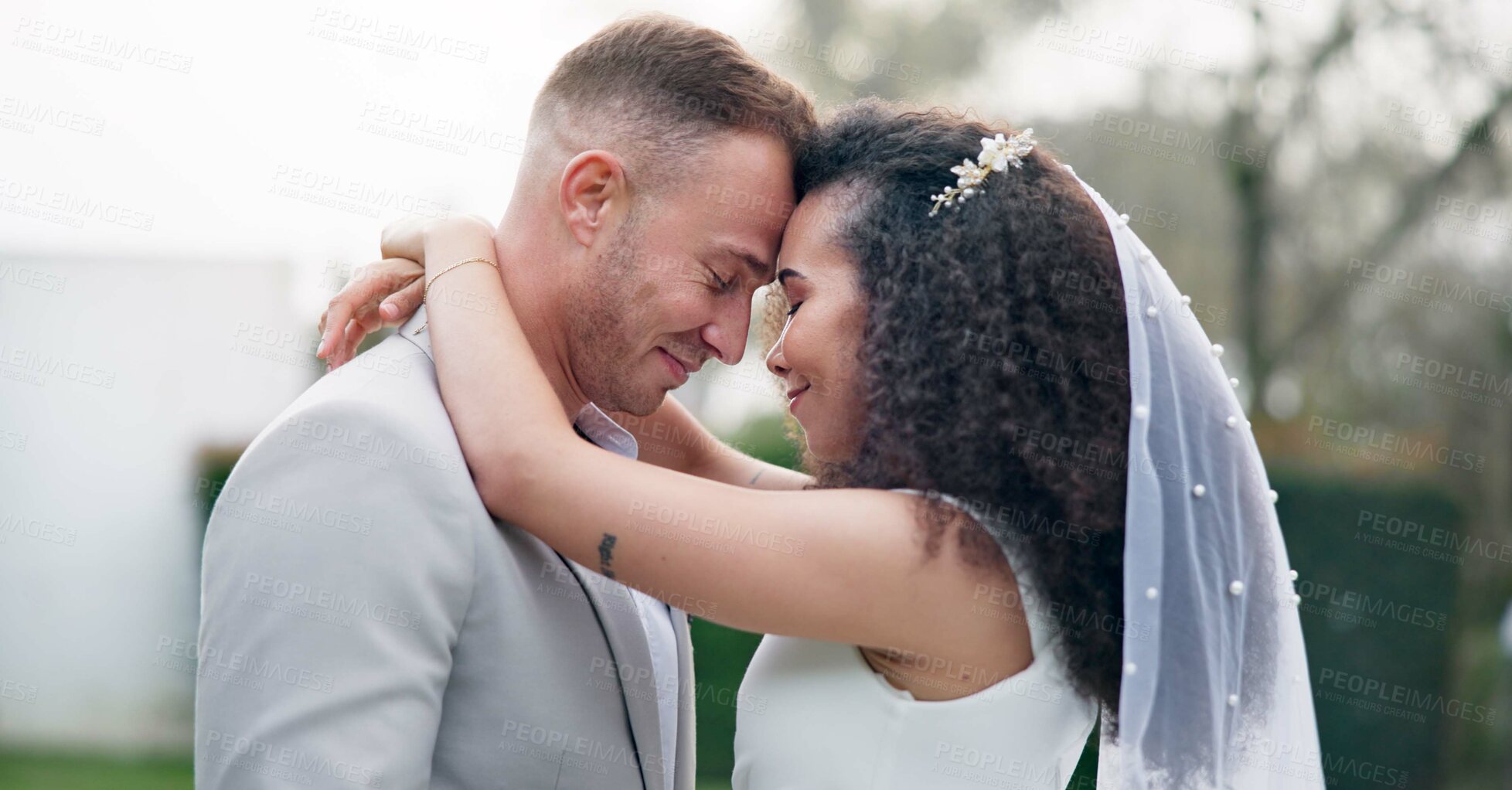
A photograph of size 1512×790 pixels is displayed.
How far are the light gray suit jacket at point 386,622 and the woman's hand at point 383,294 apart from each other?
210 mm

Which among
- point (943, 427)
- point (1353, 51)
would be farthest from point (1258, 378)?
point (943, 427)

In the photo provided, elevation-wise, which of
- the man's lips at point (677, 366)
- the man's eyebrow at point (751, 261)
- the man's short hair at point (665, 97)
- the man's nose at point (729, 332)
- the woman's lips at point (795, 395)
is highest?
the man's short hair at point (665, 97)

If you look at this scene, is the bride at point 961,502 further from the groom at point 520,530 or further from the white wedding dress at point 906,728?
the groom at point 520,530

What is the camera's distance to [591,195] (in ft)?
8.62

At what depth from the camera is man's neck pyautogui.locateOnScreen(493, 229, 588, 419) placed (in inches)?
104

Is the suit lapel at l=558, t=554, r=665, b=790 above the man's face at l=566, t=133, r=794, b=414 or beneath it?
beneath

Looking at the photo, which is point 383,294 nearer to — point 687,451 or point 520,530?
point 520,530

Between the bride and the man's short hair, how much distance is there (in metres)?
0.24

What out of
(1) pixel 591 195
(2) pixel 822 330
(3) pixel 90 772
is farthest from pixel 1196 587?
(3) pixel 90 772

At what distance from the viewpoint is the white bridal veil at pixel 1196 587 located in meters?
2.34

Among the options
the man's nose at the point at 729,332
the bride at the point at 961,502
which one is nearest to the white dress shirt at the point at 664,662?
the bride at the point at 961,502

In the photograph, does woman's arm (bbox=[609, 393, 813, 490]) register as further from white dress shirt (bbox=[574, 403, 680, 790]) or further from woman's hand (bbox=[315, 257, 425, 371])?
woman's hand (bbox=[315, 257, 425, 371])

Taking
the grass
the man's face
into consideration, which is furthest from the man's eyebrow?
the grass

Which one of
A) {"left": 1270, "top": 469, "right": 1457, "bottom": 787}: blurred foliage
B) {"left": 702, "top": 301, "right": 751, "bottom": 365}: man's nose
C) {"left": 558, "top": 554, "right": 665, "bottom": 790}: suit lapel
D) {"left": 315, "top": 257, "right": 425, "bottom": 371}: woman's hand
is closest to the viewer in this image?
{"left": 558, "top": 554, "right": 665, "bottom": 790}: suit lapel
